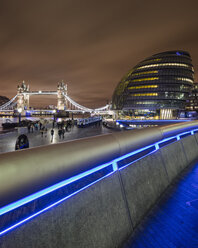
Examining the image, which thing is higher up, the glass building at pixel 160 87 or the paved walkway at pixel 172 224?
the glass building at pixel 160 87

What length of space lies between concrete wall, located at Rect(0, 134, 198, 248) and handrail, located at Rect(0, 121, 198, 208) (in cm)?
40

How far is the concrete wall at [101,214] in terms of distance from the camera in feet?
4.93

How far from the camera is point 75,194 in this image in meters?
1.90

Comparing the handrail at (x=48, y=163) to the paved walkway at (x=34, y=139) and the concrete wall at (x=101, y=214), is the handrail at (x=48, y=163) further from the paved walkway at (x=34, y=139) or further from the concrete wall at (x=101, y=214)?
the paved walkway at (x=34, y=139)

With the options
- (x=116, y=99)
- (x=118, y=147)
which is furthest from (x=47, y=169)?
(x=116, y=99)

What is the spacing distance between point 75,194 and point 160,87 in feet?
258

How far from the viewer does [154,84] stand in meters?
73.3

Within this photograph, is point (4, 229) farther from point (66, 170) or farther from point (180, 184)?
point (180, 184)

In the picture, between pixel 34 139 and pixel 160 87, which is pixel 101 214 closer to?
pixel 34 139

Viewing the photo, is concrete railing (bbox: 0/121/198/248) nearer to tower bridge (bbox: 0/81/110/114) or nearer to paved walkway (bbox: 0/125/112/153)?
paved walkway (bbox: 0/125/112/153)

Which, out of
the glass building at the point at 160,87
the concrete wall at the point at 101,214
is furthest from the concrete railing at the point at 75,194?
the glass building at the point at 160,87

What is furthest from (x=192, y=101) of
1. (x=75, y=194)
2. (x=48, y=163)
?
(x=48, y=163)

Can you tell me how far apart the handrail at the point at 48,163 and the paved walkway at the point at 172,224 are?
4.19 feet

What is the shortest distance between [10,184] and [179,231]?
2.54 m
